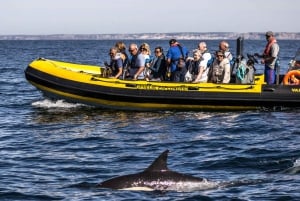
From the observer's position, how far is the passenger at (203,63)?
19.5 m

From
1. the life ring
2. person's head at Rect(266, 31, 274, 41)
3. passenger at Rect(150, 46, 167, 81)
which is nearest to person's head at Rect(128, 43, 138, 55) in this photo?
passenger at Rect(150, 46, 167, 81)

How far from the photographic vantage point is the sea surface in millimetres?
10648

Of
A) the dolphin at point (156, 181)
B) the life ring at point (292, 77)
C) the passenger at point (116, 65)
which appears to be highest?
the passenger at point (116, 65)

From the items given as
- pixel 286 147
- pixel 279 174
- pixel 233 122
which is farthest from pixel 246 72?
pixel 279 174

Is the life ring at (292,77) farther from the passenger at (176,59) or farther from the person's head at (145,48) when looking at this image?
the person's head at (145,48)

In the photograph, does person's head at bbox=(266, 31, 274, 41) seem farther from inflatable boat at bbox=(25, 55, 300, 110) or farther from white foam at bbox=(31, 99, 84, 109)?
white foam at bbox=(31, 99, 84, 109)

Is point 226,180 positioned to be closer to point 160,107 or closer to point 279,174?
point 279,174

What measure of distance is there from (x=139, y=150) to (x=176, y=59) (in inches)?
240

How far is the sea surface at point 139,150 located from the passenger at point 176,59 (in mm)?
1141

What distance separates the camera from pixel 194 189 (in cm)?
1039

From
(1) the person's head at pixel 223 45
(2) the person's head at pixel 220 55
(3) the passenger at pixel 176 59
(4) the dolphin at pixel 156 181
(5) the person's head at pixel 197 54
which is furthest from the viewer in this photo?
(3) the passenger at pixel 176 59

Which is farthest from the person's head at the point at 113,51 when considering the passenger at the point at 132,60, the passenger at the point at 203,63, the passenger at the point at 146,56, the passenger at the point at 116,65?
the passenger at the point at 203,63

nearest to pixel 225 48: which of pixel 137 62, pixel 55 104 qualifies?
pixel 137 62

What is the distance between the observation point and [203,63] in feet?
64.0
